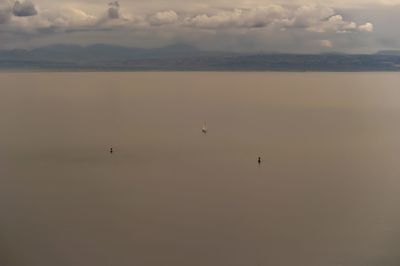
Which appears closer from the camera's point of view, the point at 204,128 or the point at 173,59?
the point at 173,59

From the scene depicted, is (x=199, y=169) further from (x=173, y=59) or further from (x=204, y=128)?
(x=173, y=59)

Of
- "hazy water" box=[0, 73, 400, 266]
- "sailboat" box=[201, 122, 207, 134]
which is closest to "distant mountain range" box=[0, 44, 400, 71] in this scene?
"hazy water" box=[0, 73, 400, 266]

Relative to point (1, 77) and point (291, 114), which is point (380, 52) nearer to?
point (291, 114)

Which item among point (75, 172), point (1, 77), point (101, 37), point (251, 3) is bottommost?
point (75, 172)

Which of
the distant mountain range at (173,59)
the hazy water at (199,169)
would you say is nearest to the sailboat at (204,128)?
the hazy water at (199,169)

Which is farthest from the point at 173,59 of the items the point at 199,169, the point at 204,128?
the point at 199,169

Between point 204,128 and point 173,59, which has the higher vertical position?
point 173,59

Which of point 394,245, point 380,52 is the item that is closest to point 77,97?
point 380,52

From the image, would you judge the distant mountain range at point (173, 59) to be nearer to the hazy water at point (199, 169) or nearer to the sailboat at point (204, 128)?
the hazy water at point (199, 169)

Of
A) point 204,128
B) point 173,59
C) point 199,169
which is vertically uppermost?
point 173,59
